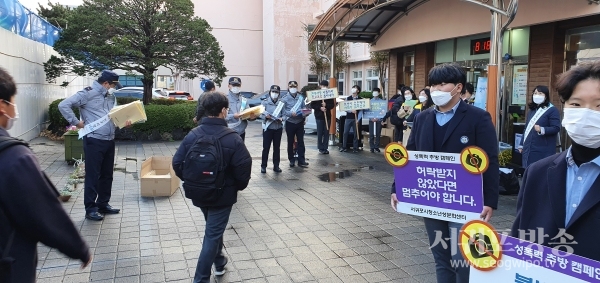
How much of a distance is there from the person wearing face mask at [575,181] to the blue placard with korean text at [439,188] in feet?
3.55

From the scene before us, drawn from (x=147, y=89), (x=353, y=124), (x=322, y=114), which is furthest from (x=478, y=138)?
(x=147, y=89)

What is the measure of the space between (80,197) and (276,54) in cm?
2577

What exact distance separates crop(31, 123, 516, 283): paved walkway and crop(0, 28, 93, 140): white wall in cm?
424

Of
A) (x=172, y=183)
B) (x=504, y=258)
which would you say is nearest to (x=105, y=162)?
→ (x=172, y=183)

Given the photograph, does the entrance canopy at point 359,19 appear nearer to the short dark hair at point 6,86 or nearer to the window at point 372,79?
the short dark hair at point 6,86

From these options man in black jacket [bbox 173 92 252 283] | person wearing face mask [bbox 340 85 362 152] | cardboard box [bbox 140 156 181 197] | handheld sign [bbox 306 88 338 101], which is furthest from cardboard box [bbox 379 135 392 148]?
man in black jacket [bbox 173 92 252 283]

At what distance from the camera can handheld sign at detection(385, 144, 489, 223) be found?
10.2ft

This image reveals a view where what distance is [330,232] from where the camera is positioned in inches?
216

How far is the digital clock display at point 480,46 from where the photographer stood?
11.0 metres

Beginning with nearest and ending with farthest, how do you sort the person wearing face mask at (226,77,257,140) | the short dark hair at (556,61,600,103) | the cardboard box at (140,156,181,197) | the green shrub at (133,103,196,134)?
1. the short dark hair at (556,61,600,103)
2. the cardboard box at (140,156,181,197)
3. the person wearing face mask at (226,77,257,140)
4. the green shrub at (133,103,196,134)

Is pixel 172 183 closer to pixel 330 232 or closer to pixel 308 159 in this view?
pixel 330 232

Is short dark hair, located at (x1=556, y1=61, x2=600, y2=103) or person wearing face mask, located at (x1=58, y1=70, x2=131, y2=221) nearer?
short dark hair, located at (x1=556, y1=61, x2=600, y2=103)

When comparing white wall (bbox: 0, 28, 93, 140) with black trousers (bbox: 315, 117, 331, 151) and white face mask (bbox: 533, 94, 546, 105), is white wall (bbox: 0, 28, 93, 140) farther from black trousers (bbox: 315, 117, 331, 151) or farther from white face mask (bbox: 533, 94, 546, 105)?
white face mask (bbox: 533, 94, 546, 105)

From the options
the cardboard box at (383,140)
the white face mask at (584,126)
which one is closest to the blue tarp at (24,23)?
the cardboard box at (383,140)
